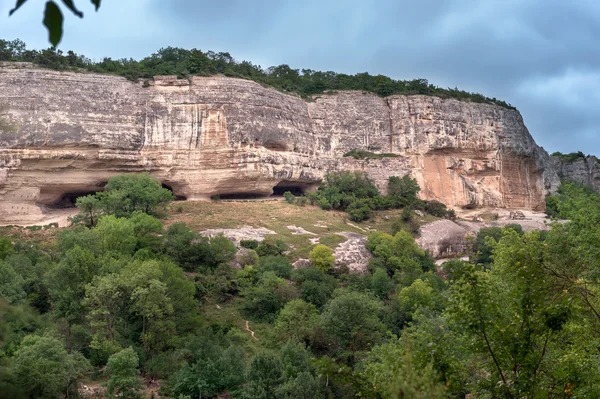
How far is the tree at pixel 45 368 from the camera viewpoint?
1825 cm

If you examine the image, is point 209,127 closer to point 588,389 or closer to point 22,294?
point 22,294

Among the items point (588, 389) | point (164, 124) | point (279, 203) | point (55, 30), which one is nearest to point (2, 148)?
point (164, 124)

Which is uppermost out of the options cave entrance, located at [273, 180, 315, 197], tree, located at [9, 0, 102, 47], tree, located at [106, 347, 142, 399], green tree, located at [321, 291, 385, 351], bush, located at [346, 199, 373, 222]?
tree, located at [9, 0, 102, 47]

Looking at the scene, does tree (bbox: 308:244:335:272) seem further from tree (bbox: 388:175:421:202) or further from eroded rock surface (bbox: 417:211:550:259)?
tree (bbox: 388:175:421:202)

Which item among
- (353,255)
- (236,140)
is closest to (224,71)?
(236,140)

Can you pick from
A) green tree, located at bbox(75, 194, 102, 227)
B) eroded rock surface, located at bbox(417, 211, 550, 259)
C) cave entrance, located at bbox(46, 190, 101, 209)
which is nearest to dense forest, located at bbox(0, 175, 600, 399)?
Result: green tree, located at bbox(75, 194, 102, 227)

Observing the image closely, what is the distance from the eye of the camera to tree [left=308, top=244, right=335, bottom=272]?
3519 cm

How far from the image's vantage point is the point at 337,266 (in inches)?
1416

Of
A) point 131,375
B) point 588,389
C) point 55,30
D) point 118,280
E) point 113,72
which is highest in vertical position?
point 113,72

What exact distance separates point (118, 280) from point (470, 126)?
37070 mm

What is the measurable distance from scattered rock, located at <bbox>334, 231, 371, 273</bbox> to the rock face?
9490mm

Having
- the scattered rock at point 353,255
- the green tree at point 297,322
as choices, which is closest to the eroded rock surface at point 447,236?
the scattered rock at point 353,255

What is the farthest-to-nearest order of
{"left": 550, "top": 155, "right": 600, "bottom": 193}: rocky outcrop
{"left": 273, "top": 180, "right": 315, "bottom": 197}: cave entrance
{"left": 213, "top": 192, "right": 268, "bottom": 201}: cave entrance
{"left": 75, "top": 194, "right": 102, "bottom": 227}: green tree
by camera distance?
{"left": 550, "top": 155, "right": 600, "bottom": 193}: rocky outcrop, {"left": 273, "top": 180, "right": 315, "bottom": 197}: cave entrance, {"left": 213, "top": 192, "right": 268, "bottom": 201}: cave entrance, {"left": 75, "top": 194, "right": 102, "bottom": 227}: green tree

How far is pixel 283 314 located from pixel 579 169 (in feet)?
164
